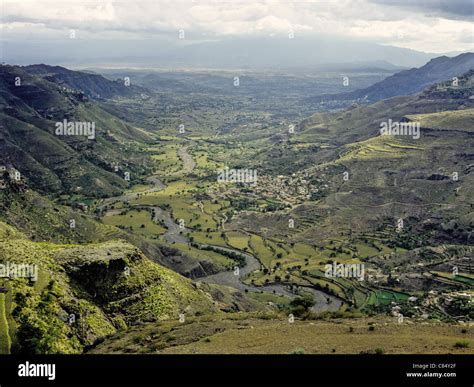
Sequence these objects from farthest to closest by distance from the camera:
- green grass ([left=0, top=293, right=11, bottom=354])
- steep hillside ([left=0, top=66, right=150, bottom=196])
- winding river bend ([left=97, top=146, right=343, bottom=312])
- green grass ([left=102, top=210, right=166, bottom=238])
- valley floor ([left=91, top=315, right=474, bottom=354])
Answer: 1. steep hillside ([left=0, top=66, right=150, bottom=196])
2. green grass ([left=102, top=210, right=166, bottom=238])
3. winding river bend ([left=97, top=146, right=343, bottom=312])
4. green grass ([left=0, top=293, right=11, bottom=354])
5. valley floor ([left=91, top=315, right=474, bottom=354])

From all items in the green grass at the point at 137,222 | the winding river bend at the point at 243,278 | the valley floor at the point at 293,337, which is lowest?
the winding river bend at the point at 243,278

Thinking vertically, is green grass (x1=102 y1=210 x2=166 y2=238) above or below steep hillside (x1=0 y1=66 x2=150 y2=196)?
below

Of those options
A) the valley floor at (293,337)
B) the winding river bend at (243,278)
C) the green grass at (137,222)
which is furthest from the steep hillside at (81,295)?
the green grass at (137,222)

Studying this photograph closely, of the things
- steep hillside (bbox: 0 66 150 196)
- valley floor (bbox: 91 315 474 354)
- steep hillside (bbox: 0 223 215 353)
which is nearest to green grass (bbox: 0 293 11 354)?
steep hillside (bbox: 0 223 215 353)

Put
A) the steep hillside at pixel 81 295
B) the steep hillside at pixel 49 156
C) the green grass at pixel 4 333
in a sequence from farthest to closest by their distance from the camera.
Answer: the steep hillside at pixel 49 156
the steep hillside at pixel 81 295
the green grass at pixel 4 333

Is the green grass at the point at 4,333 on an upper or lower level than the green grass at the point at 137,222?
upper

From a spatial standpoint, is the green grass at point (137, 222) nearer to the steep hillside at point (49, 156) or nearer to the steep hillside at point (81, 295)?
the steep hillside at point (49, 156)

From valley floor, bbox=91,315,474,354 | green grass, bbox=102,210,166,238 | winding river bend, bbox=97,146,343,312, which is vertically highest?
valley floor, bbox=91,315,474,354

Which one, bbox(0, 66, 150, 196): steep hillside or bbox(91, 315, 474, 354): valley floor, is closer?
bbox(91, 315, 474, 354): valley floor

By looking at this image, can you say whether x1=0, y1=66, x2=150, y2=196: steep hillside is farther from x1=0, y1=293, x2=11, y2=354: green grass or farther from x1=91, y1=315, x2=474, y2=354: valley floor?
x1=91, y1=315, x2=474, y2=354: valley floor

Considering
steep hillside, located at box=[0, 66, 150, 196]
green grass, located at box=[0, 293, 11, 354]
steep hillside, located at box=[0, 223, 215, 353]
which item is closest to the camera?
green grass, located at box=[0, 293, 11, 354]
